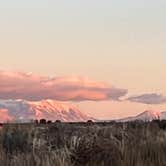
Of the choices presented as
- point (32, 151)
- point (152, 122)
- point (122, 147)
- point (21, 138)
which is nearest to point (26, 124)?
point (21, 138)

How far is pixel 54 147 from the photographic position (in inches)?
862

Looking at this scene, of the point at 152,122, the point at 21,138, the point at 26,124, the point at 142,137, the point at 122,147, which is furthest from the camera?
the point at 152,122

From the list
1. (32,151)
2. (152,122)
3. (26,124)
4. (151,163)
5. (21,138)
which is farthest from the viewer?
(152,122)

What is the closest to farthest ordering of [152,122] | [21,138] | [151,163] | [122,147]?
[151,163] < [122,147] < [21,138] < [152,122]

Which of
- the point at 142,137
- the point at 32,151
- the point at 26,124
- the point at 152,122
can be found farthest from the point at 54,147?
the point at 152,122

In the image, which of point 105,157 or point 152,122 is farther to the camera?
point 152,122

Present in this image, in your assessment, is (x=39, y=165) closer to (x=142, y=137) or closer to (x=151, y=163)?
(x=151, y=163)

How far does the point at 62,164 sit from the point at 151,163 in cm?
208

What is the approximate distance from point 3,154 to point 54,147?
1.62m

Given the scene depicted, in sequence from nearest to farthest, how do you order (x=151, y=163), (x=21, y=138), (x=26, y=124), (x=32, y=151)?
(x=151, y=163) < (x=32, y=151) < (x=21, y=138) < (x=26, y=124)

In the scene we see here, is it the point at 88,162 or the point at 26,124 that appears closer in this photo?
the point at 88,162

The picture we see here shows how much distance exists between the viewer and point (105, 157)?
61.3 ft

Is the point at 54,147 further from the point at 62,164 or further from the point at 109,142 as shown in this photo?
the point at 62,164

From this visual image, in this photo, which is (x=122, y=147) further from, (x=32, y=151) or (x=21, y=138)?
(x=21, y=138)
